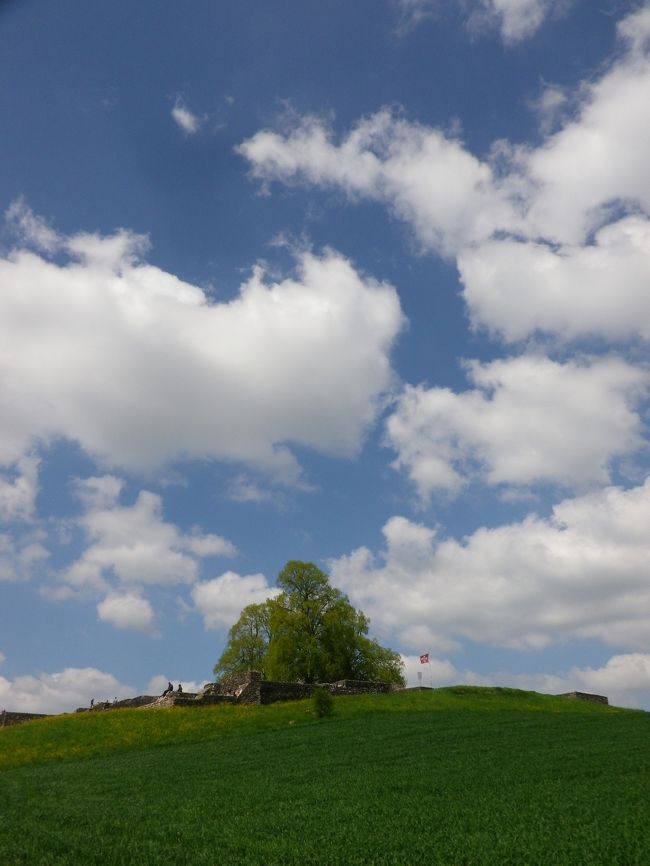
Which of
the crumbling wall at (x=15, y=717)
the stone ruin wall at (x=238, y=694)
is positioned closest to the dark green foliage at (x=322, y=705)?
the stone ruin wall at (x=238, y=694)

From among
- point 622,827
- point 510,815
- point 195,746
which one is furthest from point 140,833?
point 195,746

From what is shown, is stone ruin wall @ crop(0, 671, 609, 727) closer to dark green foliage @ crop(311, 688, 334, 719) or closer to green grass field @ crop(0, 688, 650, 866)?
dark green foliage @ crop(311, 688, 334, 719)

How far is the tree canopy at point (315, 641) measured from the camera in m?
61.4

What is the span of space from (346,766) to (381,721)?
43.4 ft

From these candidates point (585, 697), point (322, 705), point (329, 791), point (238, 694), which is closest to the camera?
point (329, 791)

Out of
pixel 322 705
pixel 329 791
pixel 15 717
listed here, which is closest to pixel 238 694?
pixel 322 705

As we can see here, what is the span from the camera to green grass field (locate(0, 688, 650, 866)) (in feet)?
39.8

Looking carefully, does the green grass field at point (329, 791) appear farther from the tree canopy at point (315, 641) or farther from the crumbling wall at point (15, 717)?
the tree canopy at point (315, 641)

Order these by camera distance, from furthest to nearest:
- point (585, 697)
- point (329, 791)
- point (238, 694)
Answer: point (585, 697) < point (238, 694) < point (329, 791)

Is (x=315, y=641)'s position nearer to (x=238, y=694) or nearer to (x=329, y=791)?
(x=238, y=694)

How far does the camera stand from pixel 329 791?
17750 mm

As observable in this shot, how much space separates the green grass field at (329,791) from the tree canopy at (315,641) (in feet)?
82.9

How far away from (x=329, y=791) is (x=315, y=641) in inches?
1819

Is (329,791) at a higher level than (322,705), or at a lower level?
lower
